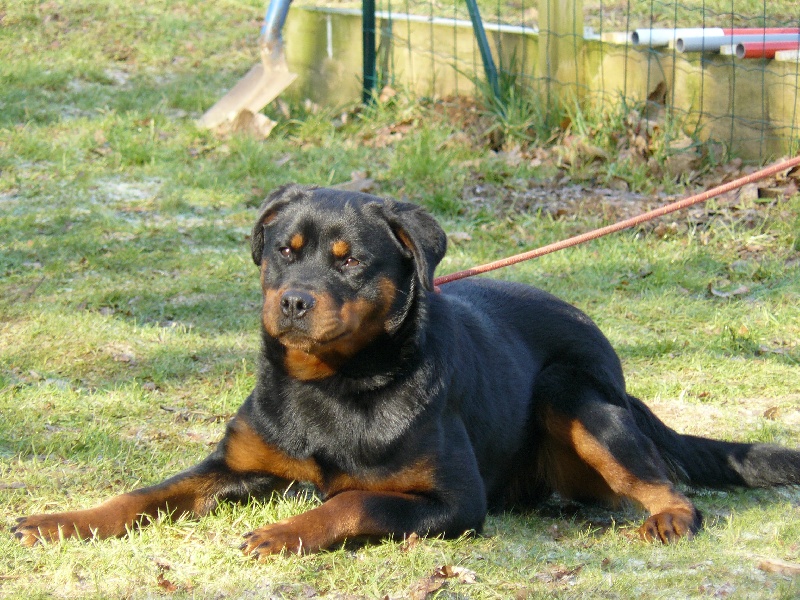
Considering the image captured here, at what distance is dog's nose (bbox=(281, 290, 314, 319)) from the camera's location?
323 centimetres

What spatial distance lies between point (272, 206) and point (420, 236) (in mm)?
584

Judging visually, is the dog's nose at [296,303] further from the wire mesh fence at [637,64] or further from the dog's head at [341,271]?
the wire mesh fence at [637,64]

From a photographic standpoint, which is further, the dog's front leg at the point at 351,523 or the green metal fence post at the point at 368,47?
the green metal fence post at the point at 368,47

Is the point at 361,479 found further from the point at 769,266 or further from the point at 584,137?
the point at 584,137


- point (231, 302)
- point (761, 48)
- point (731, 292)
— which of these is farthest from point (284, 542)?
point (761, 48)

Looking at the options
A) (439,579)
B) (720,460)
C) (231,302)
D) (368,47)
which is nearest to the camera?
(439,579)

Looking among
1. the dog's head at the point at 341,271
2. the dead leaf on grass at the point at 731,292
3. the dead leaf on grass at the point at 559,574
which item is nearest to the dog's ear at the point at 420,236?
the dog's head at the point at 341,271

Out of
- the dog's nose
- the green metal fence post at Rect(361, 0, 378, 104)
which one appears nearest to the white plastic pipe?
the green metal fence post at Rect(361, 0, 378, 104)

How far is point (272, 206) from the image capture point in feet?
12.0

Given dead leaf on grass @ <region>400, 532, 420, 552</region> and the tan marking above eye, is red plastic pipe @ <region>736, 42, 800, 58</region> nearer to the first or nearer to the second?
the tan marking above eye

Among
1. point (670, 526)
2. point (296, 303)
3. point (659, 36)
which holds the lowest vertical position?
point (670, 526)

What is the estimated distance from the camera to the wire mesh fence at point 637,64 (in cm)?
760

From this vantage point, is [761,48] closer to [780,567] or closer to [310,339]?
[780,567]

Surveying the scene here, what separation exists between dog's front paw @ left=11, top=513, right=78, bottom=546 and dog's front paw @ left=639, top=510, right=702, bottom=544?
6.48 ft
